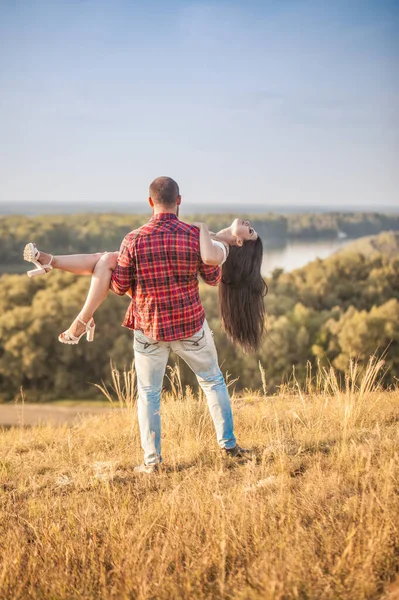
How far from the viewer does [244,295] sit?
4113mm

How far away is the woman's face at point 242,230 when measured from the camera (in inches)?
152

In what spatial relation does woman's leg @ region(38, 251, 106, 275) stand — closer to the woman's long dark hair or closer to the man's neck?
the man's neck

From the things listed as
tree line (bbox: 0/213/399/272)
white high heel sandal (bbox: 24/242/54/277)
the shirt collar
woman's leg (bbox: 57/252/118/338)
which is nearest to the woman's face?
the shirt collar

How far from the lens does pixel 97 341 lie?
31016 mm

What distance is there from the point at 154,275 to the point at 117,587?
1798 mm

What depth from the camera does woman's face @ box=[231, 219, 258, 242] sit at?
12.6ft

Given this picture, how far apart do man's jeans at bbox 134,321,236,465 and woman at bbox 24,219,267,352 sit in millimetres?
364

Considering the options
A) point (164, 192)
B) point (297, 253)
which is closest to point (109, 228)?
point (297, 253)

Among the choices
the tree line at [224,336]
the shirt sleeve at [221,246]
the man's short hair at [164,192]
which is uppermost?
the man's short hair at [164,192]

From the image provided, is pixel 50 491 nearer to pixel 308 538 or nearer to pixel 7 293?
pixel 308 538

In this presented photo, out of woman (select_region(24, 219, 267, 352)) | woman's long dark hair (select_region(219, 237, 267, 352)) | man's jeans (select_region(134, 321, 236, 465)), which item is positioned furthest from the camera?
woman's long dark hair (select_region(219, 237, 267, 352))

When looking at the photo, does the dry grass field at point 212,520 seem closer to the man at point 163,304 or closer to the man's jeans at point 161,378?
the man's jeans at point 161,378

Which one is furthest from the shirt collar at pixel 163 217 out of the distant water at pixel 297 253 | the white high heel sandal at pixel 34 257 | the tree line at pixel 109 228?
the tree line at pixel 109 228

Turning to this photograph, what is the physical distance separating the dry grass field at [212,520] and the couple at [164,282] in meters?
0.43
